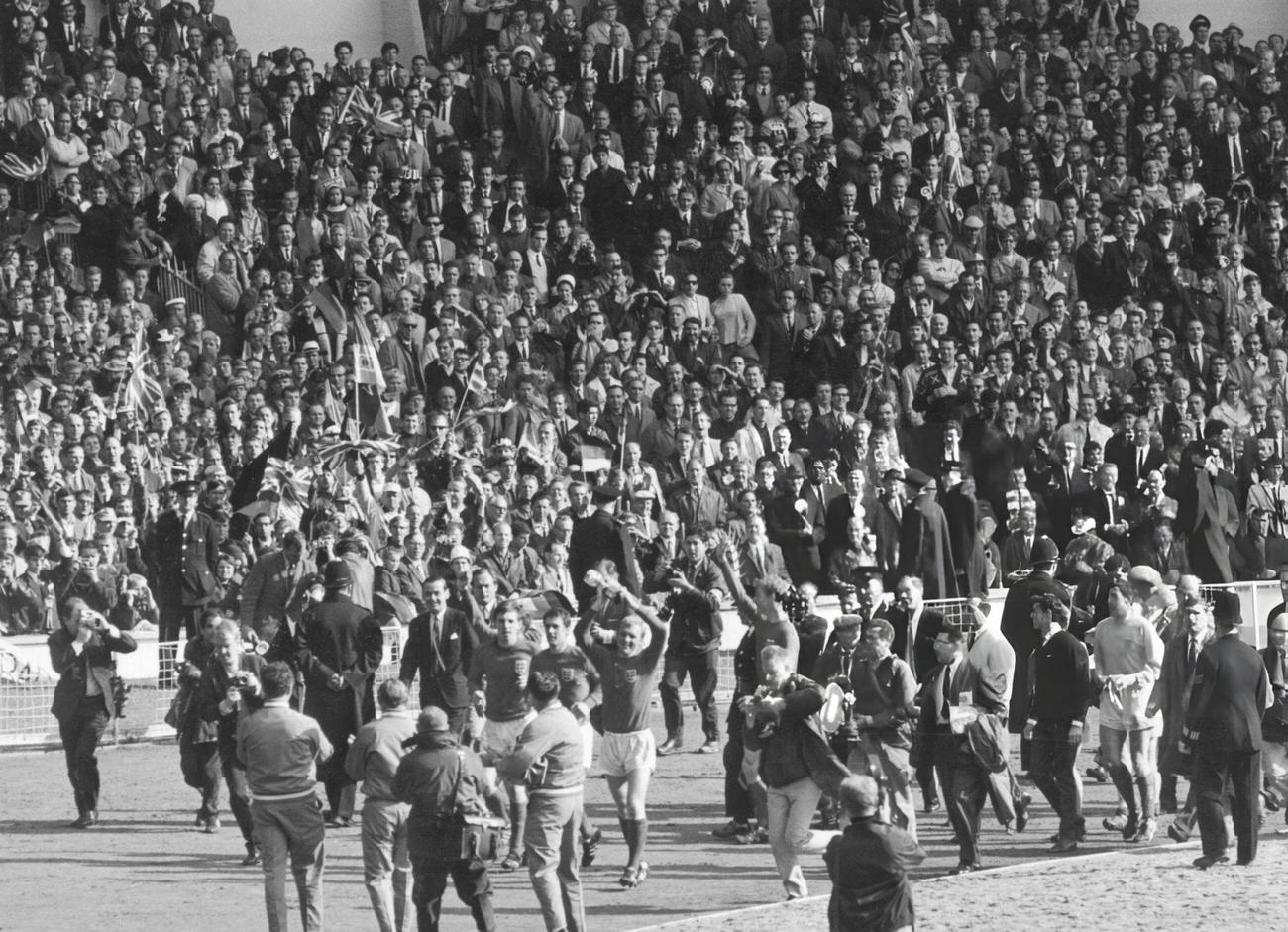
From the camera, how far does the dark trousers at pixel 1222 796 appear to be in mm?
12805

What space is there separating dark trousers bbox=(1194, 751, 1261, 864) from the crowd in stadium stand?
4 centimetres

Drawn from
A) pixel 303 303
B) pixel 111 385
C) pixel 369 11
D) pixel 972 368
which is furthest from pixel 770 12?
pixel 111 385

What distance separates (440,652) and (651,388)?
7398 mm

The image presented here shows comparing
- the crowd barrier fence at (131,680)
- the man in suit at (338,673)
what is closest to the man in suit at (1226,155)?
the crowd barrier fence at (131,680)

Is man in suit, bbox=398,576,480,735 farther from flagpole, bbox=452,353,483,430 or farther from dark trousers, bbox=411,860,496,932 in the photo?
flagpole, bbox=452,353,483,430

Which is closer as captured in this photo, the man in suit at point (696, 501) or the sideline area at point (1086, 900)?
the sideline area at point (1086, 900)

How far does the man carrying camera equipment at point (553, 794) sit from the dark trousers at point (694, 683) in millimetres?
4924

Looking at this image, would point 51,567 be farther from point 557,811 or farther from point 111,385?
point 557,811

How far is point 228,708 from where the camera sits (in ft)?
42.5

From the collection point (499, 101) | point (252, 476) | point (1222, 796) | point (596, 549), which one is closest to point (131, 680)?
point (252, 476)

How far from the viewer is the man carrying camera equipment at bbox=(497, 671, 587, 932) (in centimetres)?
1117

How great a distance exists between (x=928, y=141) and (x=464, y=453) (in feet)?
28.2

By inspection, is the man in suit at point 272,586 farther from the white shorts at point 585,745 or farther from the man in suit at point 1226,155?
the man in suit at point 1226,155

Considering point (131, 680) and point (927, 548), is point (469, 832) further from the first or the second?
point (927, 548)
